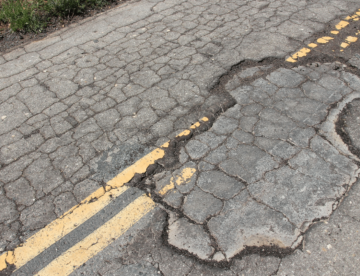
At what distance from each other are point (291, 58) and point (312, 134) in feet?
4.85

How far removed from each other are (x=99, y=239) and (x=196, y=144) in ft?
4.00

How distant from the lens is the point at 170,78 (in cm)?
362

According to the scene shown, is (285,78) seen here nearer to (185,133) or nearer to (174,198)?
(185,133)

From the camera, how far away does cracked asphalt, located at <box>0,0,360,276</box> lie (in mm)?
2014

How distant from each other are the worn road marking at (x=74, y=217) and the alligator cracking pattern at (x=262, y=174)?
0.22 meters

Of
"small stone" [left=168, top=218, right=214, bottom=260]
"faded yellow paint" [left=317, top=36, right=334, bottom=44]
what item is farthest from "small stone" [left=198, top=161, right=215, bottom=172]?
"faded yellow paint" [left=317, top=36, right=334, bottom=44]

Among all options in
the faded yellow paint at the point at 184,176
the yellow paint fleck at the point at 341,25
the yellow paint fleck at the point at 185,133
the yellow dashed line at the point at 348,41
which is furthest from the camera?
the yellow paint fleck at the point at 341,25

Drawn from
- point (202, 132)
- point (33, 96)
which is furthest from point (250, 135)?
point (33, 96)

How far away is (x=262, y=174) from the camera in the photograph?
2.43 metres

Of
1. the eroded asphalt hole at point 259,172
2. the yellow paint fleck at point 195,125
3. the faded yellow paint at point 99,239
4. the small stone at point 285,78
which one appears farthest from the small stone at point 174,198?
the small stone at point 285,78

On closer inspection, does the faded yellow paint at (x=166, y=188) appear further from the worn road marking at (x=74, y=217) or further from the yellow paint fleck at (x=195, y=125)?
the yellow paint fleck at (x=195, y=125)

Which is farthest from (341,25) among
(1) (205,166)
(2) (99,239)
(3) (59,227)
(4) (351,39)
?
(3) (59,227)

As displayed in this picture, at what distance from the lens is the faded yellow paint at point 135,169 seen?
2496mm

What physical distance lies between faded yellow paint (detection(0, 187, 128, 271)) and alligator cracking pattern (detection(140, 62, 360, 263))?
0.40 m
